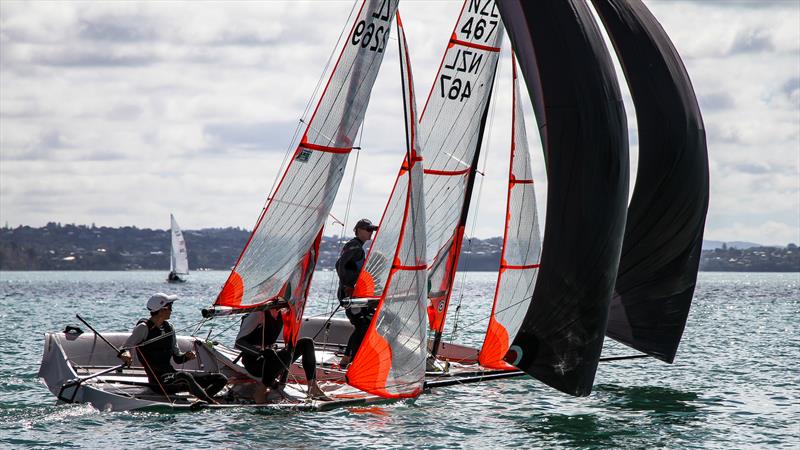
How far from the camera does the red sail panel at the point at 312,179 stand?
13.9 meters

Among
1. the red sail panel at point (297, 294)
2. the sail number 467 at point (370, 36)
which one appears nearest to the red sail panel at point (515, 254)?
the red sail panel at point (297, 294)

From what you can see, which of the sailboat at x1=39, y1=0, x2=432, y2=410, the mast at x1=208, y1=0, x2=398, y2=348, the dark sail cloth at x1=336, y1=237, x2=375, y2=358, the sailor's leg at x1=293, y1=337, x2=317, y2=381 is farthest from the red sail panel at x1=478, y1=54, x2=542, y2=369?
the mast at x1=208, y1=0, x2=398, y2=348

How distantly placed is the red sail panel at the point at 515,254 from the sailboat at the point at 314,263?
278 centimetres

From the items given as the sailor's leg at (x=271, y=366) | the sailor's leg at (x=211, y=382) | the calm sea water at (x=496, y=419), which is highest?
the sailor's leg at (x=271, y=366)

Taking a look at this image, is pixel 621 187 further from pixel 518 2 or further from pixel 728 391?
pixel 728 391

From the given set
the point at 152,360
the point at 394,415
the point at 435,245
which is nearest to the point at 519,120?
the point at 435,245

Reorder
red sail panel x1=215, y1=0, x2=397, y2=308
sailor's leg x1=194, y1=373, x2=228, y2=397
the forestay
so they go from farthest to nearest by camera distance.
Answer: the forestay < red sail panel x1=215, y1=0, x2=397, y2=308 < sailor's leg x1=194, y1=373, x2=228, y2=397

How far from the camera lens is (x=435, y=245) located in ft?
57.2

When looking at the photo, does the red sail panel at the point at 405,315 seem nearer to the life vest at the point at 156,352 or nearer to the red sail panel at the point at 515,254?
the life vest at the point at 156,352

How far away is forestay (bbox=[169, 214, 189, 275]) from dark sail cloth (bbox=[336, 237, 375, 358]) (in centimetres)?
6750

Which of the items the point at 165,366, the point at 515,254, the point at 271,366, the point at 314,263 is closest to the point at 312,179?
the point at 314,263

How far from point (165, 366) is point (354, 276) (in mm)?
3771

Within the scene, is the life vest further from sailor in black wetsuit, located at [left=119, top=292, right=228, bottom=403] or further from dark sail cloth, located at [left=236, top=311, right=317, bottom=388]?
dark sail cloth, located at [left=236, top=311, right=317, bottom=388]

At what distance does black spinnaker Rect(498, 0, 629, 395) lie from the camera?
13.4 metres
